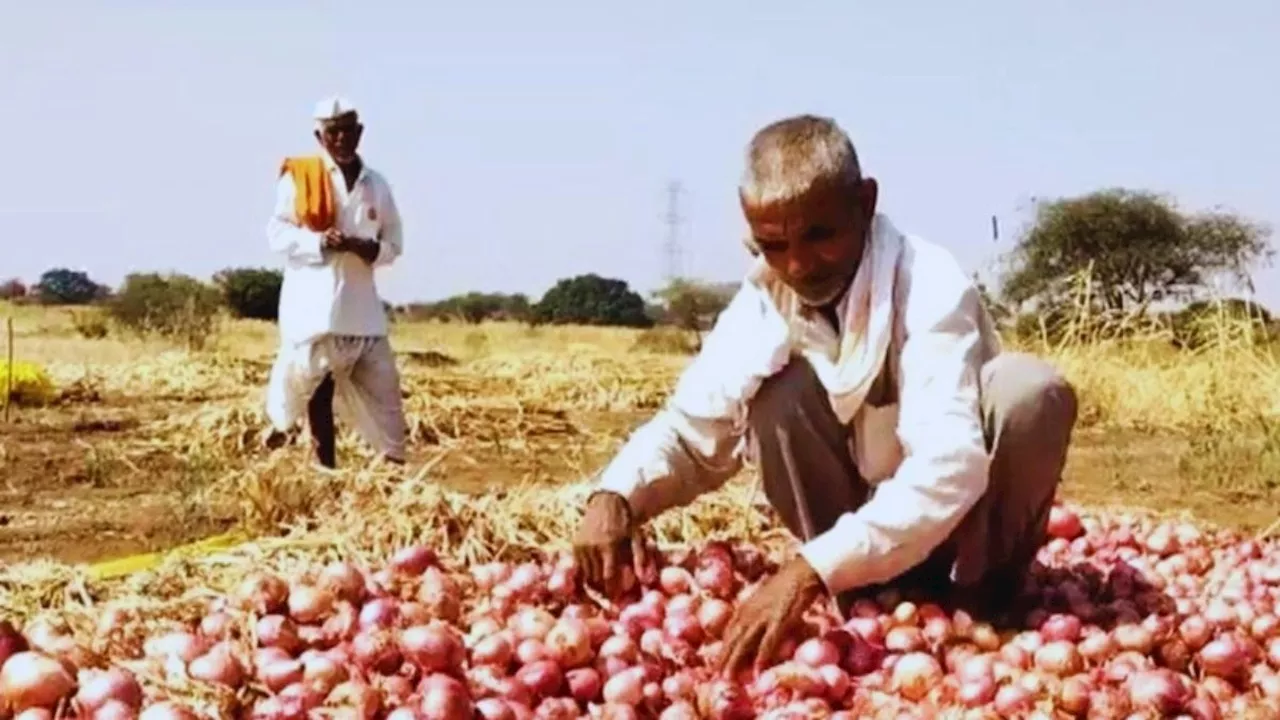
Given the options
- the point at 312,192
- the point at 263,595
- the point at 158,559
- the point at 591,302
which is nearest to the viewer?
the point at 263,595

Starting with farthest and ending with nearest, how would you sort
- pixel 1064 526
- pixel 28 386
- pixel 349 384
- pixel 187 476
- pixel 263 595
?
pixel 28 386, pixel 187 476, pixel 349 384, pixel 1064 526, pixel 263 595

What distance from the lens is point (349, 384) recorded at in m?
7.52

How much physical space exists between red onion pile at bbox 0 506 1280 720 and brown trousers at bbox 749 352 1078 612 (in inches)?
3.4

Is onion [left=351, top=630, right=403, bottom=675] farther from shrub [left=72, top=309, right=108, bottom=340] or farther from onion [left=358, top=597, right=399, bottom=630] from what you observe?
shrub [left=72, top=309, right=108, bottom=340]

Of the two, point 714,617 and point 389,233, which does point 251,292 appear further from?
point 714,617

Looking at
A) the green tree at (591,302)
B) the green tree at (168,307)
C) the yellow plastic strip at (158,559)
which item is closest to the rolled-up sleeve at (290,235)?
the yellow plastic strip at (158,559)

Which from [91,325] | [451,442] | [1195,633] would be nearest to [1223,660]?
[1195,633]

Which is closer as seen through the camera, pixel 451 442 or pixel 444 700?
pixel 444 700

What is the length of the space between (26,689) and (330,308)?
477 cm

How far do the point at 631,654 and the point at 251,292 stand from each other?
34.5 metres

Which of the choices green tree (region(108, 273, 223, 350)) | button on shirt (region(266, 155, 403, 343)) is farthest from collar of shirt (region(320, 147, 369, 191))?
green tree (region(108, 273, 223, 350))

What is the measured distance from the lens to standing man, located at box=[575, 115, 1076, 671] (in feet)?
9.92

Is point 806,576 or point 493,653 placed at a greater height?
point 806,576

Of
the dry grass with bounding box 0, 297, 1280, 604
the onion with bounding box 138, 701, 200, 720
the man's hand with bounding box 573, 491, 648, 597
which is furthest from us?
the dry grass with bounding box 0, 297, 1280, 604
